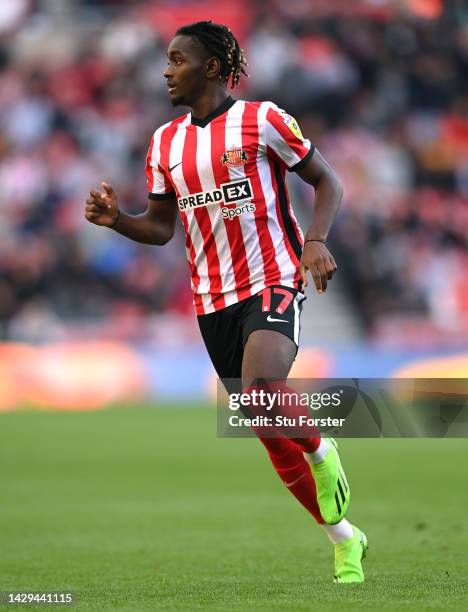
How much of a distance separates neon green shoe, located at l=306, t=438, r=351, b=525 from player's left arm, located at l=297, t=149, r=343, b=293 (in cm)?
81

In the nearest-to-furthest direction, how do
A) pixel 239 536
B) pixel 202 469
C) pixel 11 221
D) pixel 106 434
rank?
pixel 239 536, pixel 202 469, pixel 106 434, pixel 11 221

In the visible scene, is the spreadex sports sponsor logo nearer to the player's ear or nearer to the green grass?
the player's ear

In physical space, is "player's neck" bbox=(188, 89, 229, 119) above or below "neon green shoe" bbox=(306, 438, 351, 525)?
above

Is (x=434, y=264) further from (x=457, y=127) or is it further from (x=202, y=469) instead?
(x=202, y=469)

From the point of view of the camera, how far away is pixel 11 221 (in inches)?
746

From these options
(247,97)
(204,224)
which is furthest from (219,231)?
(247,97)

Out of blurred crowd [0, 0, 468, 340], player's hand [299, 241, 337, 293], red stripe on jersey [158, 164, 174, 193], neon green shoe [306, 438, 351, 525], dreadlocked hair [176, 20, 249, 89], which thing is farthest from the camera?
blurred crowd [0, 0, 468, 340]

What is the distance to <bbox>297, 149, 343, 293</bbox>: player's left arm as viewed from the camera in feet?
17.1

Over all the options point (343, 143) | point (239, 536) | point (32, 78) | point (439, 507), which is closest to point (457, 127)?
point (343, 143)

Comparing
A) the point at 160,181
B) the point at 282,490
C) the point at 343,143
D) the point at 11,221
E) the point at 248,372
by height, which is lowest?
the point at 282,490

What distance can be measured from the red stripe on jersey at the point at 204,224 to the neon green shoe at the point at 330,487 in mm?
846

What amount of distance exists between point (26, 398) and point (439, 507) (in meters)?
9.97

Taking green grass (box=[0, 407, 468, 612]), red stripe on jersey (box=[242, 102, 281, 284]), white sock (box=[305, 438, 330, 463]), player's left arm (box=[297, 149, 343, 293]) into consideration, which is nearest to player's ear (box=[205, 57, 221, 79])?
red stripe on jersey (box=[242, 102, 281, 284])

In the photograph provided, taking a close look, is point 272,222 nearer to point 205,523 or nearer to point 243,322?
point 243,322
